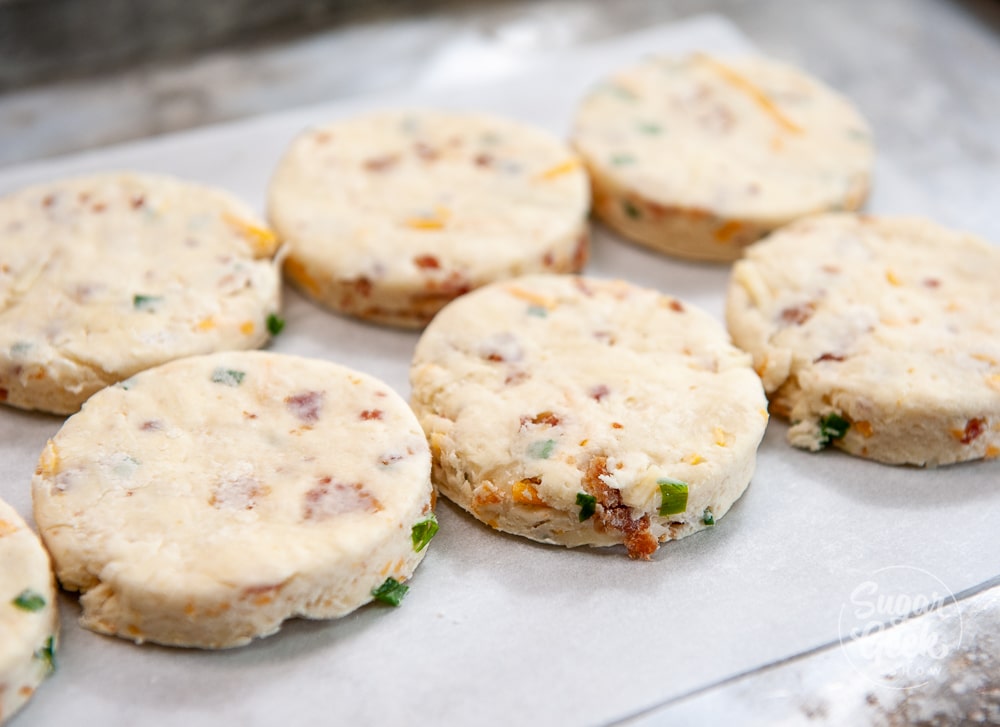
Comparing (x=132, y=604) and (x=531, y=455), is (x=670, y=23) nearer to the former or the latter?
(x=531, y=455)

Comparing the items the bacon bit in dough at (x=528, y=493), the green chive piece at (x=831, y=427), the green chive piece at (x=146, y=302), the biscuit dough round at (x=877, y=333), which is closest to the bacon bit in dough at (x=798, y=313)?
the biscuit dough round at (x=877, y=333)

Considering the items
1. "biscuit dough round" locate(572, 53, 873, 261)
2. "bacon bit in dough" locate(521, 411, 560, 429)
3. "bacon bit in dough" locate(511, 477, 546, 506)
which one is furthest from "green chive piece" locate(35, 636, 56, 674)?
"biscuit dough round" locate(572, 53, 873, 261)

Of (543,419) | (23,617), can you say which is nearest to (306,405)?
(543,419)

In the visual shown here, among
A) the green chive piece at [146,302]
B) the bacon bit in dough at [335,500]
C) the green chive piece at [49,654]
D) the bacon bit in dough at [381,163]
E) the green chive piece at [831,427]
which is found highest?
the bacon bit in dough at [381,163]

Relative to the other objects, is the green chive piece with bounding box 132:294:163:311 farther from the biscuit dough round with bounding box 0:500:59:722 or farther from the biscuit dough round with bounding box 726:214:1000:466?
the biscuit dough round with bounding box 726:214:1000:466

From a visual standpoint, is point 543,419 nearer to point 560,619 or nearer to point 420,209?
point 560,619

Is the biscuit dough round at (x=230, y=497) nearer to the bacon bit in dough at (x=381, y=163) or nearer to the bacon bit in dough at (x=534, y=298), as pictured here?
the bacon bit in dough at (x=534, y=298)
